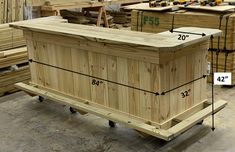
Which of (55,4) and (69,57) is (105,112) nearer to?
(69,57)

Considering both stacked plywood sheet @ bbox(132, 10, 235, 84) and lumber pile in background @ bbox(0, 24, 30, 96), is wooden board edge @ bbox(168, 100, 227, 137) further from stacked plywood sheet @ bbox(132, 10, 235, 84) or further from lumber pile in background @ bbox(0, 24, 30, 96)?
lumber pile in background @ bbox(0, 24, 30, 96)

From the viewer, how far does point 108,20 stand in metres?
9.63

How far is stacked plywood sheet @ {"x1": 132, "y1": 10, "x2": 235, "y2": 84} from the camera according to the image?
518cm

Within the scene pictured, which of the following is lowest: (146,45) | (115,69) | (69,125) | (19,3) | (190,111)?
(69,125)

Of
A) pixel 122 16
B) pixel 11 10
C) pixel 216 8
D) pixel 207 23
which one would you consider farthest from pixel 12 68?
pixel 122 16

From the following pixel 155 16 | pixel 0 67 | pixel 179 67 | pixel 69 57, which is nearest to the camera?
pixel 179 67

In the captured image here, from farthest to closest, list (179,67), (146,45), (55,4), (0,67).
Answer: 1. (55,4)
2. (0,67)
3. (179,67)
4. (146,45)

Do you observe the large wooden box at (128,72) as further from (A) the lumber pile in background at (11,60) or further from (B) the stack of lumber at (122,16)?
(B) the stack of lumber at (122,16)

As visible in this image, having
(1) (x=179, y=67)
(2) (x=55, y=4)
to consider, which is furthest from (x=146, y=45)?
(2) (x=55, y=4)

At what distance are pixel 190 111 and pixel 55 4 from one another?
4.80m

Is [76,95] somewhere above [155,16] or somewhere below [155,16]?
below

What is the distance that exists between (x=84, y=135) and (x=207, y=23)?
105 inches

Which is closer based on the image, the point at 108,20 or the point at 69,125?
the point at 69,125

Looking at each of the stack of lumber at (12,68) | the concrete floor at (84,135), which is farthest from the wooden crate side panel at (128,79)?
the stack of lumber at (12,68)
